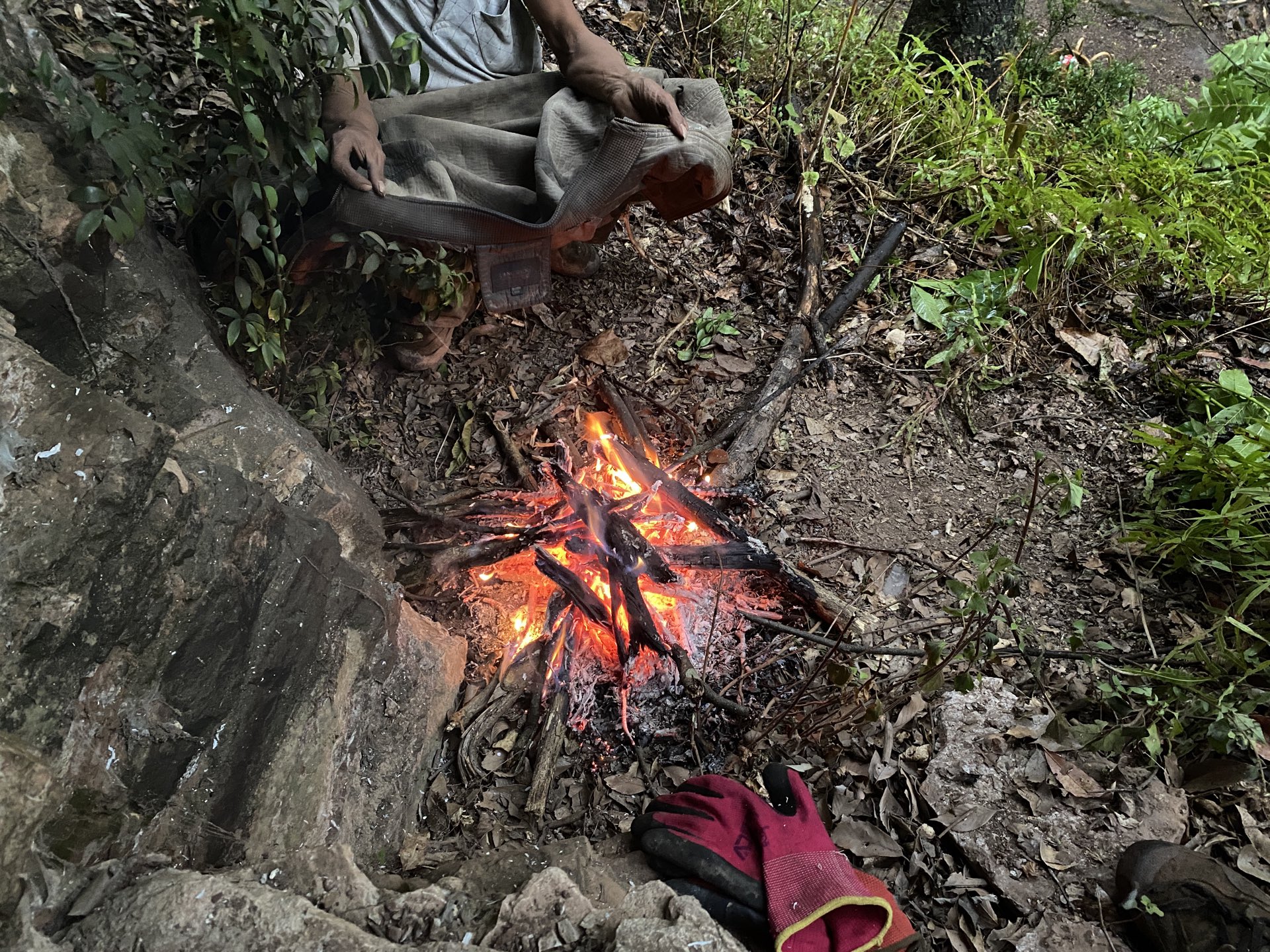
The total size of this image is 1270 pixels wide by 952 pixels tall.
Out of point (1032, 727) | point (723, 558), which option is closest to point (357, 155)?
point (723, 558)

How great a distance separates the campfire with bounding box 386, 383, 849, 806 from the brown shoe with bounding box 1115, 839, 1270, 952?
111cm

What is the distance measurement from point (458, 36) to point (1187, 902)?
363cm

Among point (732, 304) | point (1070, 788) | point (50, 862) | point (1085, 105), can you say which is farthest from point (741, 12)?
point (50, 862)

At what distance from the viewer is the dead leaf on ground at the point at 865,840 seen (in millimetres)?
2330

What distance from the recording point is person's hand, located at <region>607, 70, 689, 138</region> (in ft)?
8.77

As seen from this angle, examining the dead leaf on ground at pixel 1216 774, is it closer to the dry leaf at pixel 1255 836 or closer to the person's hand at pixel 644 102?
the dry leaf at pixel 1255 836

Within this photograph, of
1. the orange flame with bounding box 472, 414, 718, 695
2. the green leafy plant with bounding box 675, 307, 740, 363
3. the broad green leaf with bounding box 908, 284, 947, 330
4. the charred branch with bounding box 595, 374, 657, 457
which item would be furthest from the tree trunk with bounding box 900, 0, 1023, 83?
the orange flame with bounding box 472, 414, 718, 695

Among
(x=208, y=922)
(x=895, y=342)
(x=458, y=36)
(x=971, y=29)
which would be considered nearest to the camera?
(x=208, y=922)

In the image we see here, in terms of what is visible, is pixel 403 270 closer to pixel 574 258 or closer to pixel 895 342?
pixel 574 258

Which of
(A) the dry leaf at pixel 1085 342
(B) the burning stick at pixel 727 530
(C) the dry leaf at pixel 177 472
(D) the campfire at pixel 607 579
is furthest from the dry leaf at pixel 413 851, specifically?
(A) the dry leaf at pixel 1085 342

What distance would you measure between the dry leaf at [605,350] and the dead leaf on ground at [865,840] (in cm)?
212

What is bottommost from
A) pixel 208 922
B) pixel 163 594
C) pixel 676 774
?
pixel 676 774

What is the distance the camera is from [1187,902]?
2125mm

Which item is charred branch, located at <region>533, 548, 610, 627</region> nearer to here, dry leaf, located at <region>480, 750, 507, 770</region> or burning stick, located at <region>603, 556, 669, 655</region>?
burning stick, located at <region>603, 556, 669, 655</region>
